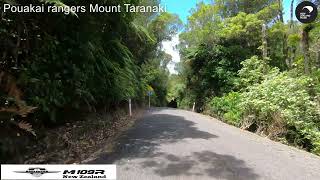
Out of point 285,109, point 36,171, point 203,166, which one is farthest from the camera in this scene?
point 285,109

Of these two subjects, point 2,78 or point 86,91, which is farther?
point 86,91

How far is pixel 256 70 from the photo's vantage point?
20.6 m

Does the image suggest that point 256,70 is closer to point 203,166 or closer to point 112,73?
point 112,73

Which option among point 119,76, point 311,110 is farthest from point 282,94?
point 119,76

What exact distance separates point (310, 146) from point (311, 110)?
175cm

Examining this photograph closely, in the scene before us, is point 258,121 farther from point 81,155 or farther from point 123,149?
point 81,155

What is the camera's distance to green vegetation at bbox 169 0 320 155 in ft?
48.3

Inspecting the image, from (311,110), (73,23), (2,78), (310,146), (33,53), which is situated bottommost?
(310,146)

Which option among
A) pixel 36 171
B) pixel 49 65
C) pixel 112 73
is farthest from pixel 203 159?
pixel 112 73

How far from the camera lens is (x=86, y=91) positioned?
10.4 metres

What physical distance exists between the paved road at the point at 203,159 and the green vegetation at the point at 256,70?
3.43 meters

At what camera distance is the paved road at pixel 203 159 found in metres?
7.61

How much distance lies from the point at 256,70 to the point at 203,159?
1297cm

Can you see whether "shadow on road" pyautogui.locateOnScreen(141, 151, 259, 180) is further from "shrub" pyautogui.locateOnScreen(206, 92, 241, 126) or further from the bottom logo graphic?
"shrub" pyautogui.locateOnScreen(206, 92, 241, 126)
